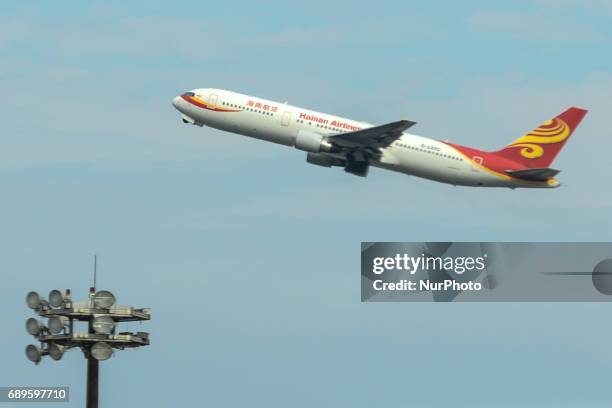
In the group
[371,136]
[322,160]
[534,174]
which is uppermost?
[371,136]

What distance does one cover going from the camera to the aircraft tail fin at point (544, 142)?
386 feet

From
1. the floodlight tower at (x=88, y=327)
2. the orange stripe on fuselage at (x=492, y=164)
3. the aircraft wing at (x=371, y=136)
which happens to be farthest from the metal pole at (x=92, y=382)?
the orange stripe on fuselage at (x=492, y=164)

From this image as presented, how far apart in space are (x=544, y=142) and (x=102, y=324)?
43880 mm

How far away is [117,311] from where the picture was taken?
92.9 metres

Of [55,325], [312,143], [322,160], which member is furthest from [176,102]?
[55,325]

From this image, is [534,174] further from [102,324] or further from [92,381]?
[92,381]

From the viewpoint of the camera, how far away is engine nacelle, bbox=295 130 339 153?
4380 inches

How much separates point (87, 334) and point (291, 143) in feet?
88.7

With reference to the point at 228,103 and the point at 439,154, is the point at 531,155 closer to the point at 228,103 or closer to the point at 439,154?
the point at 439,154

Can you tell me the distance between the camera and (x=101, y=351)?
300 feet

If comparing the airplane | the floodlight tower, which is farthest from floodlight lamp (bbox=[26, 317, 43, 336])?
the airplane

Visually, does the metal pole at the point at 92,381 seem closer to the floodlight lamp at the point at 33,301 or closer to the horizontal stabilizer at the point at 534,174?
the floodlight lamp at the point at 33,301

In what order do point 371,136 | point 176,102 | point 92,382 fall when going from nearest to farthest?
1. point 92,382
2. point 371,136
3. point 176,102

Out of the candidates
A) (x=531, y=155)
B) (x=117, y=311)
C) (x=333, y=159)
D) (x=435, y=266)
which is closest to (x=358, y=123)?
(x=333, y=159)
